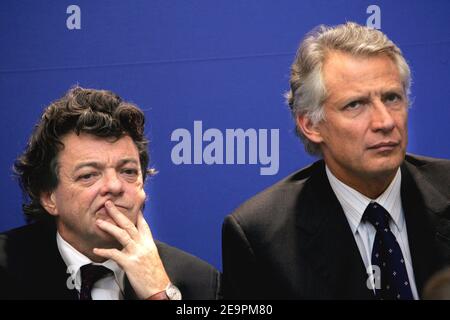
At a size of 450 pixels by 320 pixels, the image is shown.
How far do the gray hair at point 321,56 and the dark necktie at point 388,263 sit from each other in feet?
1.25

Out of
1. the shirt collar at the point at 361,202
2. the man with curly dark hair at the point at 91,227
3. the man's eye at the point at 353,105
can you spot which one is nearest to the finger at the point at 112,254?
the man with curly dark hair at the point at 91,227

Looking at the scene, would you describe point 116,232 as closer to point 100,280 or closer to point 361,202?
point 100,280

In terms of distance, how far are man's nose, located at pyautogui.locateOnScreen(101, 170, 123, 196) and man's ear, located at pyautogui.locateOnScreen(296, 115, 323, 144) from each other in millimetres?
675

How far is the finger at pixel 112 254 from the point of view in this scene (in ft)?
7.97

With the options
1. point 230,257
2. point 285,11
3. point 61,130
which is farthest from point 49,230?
point 285,11

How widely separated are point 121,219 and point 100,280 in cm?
23

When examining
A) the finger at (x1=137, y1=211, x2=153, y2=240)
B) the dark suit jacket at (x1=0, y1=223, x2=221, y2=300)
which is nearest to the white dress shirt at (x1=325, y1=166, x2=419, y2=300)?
the dark suit jacket at (x1=0, y1=223, x2=221, y2=300)

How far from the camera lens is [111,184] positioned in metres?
2.46

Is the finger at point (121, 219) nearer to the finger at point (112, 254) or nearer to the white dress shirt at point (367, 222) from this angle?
the finger at point (112, 254)

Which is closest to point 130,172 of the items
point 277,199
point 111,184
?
point 111,184

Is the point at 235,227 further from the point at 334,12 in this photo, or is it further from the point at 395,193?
the point at 334,12
